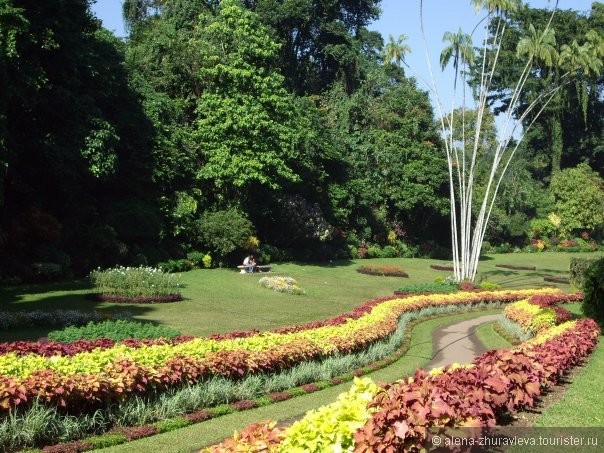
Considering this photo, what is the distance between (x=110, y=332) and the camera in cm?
1217

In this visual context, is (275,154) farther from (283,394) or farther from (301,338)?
(283,394)

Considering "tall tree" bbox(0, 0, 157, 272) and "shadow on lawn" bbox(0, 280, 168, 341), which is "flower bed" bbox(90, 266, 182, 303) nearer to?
"shadow on lawn" bbox(0, 280, 168, 341)

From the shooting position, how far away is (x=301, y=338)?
41.4 feet

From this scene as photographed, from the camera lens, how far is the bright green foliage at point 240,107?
33.6 m

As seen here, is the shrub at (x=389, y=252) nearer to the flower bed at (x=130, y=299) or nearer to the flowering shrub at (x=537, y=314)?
the flowering shrub at (x=537, y=314)

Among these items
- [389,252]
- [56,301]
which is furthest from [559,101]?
[56,301]

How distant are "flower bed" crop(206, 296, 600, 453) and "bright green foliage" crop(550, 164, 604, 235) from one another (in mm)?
57579

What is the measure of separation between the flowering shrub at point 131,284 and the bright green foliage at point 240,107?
12.1 meters

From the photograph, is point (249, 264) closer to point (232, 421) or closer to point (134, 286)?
point (134, 286)

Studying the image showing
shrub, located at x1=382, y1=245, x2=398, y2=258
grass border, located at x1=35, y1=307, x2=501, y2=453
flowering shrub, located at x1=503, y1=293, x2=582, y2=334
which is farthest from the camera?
shrub, located at x1=382, y1=245, x2=398, y2=258

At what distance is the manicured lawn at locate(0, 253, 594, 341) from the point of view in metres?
18.3

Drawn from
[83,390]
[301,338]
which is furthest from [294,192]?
[83,390]

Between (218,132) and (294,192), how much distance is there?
27.5 feet

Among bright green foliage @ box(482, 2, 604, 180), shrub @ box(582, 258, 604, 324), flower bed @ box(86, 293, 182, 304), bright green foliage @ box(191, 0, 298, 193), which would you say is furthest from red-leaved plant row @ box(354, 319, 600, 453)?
bright green foliage @ box(482, 2, 604, 180)
